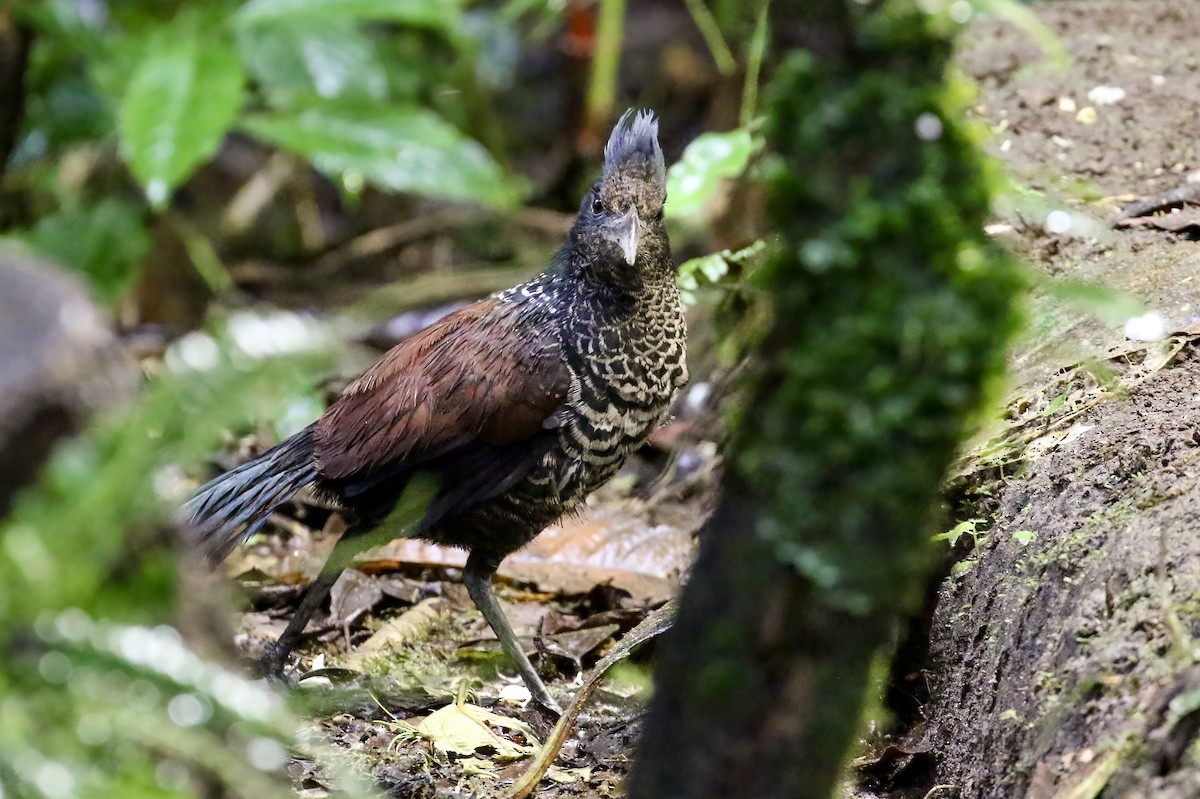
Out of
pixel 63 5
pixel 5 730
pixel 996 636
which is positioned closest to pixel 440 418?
pixel 996 636

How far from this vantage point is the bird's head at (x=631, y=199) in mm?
3510

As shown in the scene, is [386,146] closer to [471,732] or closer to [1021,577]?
[471,732]

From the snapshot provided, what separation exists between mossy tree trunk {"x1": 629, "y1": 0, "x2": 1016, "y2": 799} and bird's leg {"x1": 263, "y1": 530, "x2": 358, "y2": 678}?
2.02 m

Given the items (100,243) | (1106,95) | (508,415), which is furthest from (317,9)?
(1106,95)

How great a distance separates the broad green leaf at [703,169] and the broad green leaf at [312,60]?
108 centimetres

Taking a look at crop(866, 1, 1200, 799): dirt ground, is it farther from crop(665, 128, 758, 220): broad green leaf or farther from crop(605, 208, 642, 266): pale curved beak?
crop(605, 208, 642, 266): pale curved beak

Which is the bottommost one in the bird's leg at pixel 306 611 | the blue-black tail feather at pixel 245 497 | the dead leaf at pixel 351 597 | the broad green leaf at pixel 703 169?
the dead leaf at pixel 351 597

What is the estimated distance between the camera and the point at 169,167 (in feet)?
10.4

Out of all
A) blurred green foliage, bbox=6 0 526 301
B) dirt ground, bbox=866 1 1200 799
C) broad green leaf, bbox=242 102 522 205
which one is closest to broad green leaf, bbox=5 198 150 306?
blurred green foliage, bbox=6 0 526 301

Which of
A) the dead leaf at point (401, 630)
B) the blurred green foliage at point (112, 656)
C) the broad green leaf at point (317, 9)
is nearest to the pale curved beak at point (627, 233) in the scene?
the broad green leaf at point (317, 9)

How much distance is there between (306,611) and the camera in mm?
3518

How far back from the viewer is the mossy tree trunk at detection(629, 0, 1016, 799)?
5.09ft

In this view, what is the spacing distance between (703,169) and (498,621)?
174 centimetres

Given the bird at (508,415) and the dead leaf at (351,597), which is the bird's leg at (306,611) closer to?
the bird at (508,415)
